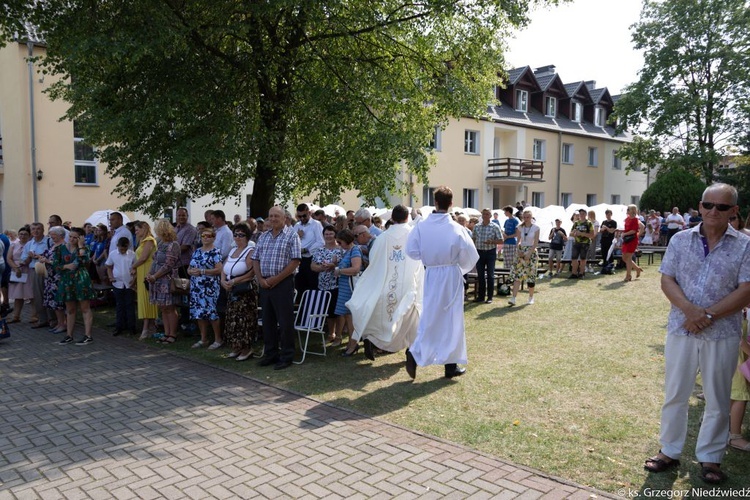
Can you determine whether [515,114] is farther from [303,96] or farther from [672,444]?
[672,444]

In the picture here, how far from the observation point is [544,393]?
19.8 feet

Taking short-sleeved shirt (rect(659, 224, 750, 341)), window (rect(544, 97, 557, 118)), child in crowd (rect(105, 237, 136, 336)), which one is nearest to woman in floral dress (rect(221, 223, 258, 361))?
child in crowd (rect(105, 237, 136, 336))

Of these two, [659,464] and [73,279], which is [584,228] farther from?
[73,279]

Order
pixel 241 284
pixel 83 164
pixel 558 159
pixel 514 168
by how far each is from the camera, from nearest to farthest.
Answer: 1. pixel 241 284
2. pixel 83 164
3. pixel 514 168
4. pixel 558 159

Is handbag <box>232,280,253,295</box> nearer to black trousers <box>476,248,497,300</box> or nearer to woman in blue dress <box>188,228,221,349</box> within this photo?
woman in blue dress <box>188,228,221,349</box>

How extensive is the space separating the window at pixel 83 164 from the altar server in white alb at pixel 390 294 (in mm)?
17336

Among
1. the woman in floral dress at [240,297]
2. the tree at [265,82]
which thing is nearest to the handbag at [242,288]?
the woman in floral dress at [240,297]

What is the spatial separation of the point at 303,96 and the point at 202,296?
4773 mm

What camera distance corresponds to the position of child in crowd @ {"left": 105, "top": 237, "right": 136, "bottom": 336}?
30.6ft

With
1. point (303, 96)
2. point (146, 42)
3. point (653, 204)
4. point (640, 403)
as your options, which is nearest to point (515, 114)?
point (653, 204)

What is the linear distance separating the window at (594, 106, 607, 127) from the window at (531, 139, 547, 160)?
23.7ft

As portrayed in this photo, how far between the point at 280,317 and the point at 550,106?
33393mm

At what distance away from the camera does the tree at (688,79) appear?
31141 millimetres

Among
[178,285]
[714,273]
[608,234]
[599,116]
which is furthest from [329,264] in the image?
[599,116]
